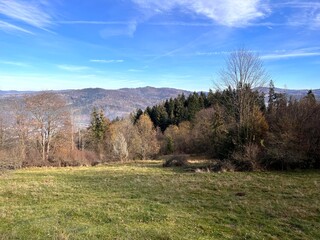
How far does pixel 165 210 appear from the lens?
12539 millimetres

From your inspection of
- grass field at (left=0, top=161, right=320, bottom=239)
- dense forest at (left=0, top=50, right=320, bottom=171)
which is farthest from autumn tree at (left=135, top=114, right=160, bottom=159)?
grass field at (left=0, top=161, right=320, bottom=239)

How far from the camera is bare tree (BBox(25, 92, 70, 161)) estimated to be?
40.9 m

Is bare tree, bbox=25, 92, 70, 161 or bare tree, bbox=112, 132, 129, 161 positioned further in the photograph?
bare tree, bbox=112, 132, 129, 161

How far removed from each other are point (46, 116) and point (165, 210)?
33.6m

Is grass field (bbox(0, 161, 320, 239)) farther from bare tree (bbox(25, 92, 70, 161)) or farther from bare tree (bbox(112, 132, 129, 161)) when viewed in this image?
bare tree (bbox(112, 132, 129, 161))

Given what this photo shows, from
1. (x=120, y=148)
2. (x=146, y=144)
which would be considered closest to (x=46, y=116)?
(x=120, y=148)

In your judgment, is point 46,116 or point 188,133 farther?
point 188,133

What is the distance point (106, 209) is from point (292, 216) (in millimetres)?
7552

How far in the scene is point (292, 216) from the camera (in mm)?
11344

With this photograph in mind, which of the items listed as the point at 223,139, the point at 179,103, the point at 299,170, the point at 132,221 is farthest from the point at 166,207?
the point at 179,103

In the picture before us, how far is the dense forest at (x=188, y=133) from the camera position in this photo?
997 inches

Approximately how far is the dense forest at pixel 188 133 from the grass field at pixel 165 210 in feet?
18.6

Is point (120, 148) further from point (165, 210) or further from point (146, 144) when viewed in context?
point (165, 210)

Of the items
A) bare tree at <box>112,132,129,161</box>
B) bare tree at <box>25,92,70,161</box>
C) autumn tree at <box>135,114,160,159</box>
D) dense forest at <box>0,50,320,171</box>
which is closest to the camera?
dense forest at <box>0,50,320,171</box>
